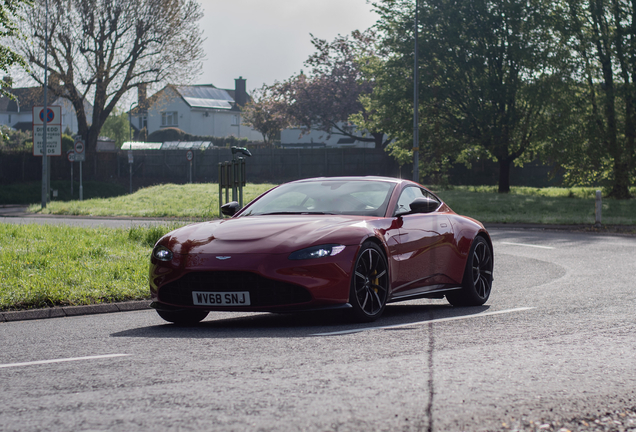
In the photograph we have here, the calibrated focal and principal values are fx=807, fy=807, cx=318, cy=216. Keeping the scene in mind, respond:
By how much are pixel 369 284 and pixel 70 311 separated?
3432 millimetres

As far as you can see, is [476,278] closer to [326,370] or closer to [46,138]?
[326,370]

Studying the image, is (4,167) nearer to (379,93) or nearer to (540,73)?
(379,93)

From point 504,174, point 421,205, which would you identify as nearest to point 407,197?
point 421,205

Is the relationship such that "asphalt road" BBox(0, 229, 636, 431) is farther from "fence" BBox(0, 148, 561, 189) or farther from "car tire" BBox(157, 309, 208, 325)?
"fence" BBox(0, 148, 561, 189)

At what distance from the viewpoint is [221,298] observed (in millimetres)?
6871

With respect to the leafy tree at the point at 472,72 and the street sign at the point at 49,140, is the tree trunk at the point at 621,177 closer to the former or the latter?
the leafy tree at the point at 472,72

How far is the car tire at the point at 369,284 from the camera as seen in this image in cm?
709

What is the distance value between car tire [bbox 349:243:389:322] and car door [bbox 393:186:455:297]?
28cm

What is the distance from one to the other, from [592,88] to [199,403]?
1368 inches

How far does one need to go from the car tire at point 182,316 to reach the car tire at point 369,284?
1506mm

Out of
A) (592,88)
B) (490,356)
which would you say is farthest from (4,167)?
(490,356)

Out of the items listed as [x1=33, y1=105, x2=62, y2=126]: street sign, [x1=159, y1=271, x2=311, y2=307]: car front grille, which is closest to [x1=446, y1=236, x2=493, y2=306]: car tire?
[x1=159, y1=271, x2=311, y2=307]: car front grille

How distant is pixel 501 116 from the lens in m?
38.4

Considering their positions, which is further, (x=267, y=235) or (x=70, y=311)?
(x=70, y=311)
